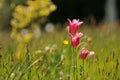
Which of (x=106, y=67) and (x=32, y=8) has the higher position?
(x=32, y=8)

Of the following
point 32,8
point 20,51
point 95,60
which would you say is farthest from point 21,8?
point 95,60

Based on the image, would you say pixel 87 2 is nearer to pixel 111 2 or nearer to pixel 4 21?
pixel 111 2

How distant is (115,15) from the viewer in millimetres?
29781

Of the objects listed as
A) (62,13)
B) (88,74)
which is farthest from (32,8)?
(62,13)

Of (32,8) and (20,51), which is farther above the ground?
(32,8)

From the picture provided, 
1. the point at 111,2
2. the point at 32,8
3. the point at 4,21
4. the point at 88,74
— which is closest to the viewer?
the point at 88,74

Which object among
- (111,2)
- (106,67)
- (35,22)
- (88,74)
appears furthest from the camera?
(111,2)

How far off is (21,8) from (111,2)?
2389 centimetres

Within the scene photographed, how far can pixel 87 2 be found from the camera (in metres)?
28.0

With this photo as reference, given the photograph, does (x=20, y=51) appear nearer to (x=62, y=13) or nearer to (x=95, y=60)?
(x=95, y=60)

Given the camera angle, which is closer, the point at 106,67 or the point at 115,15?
the point at 106,67

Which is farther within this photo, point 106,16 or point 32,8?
point 106,16

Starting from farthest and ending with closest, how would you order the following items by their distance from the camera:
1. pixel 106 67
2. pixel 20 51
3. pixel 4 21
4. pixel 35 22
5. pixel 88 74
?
pixel 4 21
pixel 35 22
pixel 20 51
pixel 106 67
pixel 88 74

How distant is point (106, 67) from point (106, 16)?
2449 cm
